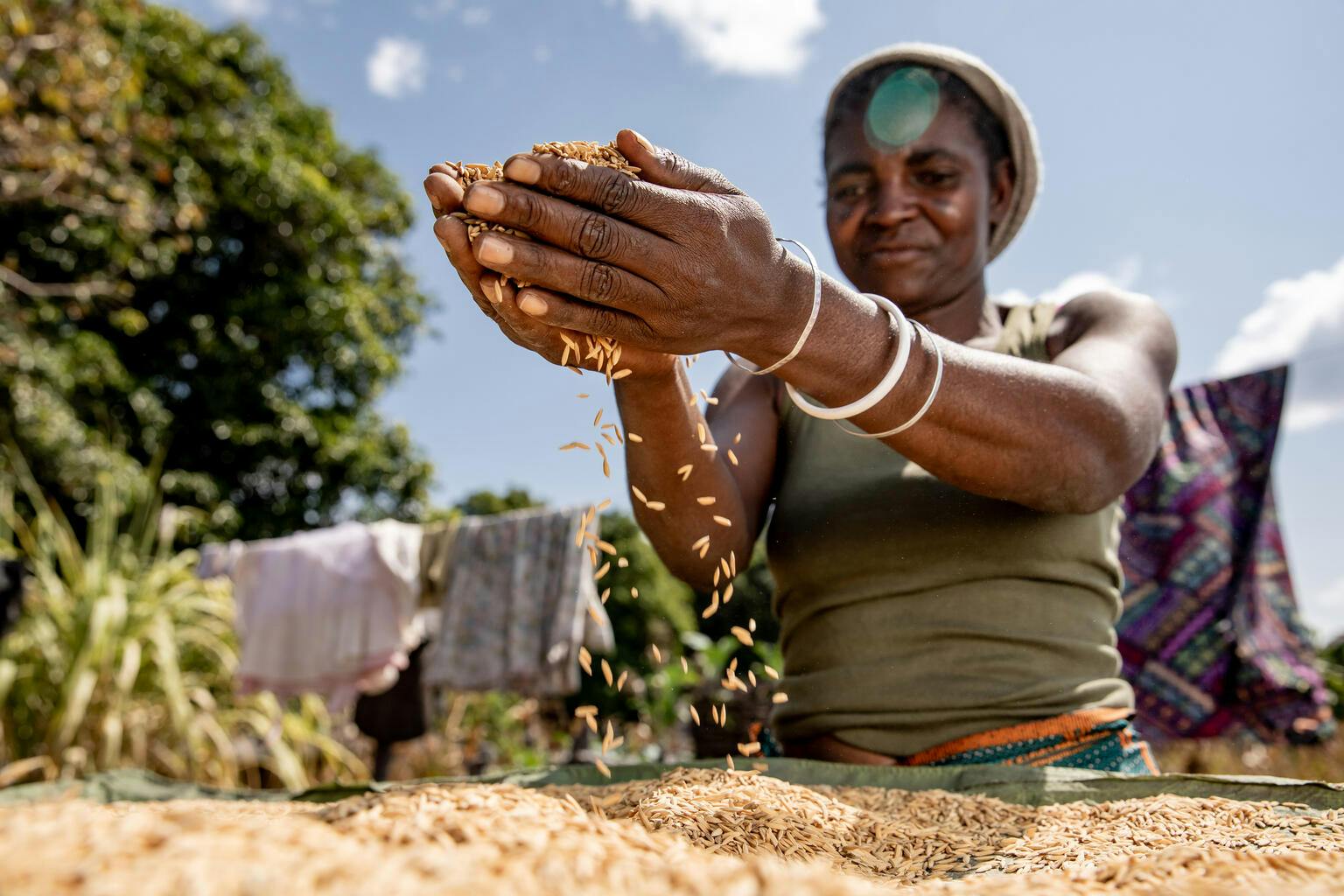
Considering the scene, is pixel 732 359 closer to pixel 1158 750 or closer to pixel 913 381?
pixel 913 381

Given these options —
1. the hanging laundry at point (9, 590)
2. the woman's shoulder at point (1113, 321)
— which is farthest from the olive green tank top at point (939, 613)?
the hanging laundry at point (9, 590)

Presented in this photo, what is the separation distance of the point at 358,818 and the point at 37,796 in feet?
3.21

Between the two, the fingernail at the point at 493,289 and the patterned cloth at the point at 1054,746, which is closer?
the fingernail at the point at 493,289

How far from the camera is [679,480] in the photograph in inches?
63.4

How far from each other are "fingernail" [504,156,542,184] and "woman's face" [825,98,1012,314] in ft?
3.50

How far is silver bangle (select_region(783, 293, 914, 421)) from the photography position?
4.01 feet

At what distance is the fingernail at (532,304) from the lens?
3.51 ft

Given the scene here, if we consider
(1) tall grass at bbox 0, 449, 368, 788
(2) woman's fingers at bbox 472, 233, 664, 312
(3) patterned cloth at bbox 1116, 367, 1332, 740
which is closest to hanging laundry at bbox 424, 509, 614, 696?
(1) tall grass at bbox 0, 449, 368, 788

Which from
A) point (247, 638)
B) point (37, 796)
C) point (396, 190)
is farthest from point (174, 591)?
point (396, 190)

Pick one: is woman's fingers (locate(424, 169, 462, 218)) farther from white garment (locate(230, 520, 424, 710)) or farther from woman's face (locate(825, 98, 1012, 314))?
white garment (locate(230, 520, 424, 710))

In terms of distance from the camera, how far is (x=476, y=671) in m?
4.96

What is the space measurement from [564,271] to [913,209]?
3.59 feet

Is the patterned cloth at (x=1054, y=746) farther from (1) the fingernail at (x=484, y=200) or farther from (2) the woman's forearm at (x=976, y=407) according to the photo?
(1) the fingernail at (x=484, y=200)

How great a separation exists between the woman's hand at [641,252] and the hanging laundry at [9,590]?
296 cm
